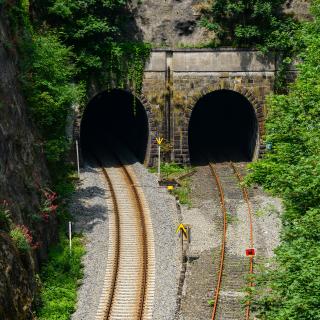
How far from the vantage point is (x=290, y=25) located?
134 ft

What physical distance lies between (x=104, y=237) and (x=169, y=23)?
17321 millimetres

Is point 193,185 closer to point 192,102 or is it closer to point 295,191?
point 192,102

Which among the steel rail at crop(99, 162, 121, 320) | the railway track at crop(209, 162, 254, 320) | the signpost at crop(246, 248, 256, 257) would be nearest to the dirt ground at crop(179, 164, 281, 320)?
the railway track at crop(209, 162, 254, 320)

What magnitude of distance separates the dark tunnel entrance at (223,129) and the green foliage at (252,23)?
181 inches

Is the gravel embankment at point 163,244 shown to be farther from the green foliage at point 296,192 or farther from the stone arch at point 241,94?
the stone arch at point 241,94

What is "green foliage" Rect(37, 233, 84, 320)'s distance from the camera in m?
25.3

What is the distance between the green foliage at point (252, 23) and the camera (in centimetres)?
4044

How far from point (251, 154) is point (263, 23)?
908cm

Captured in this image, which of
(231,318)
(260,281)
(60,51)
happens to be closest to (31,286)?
(231,318)

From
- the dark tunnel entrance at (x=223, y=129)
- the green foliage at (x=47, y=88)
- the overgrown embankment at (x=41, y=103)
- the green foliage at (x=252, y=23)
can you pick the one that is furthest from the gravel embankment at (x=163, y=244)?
the green foliage at (x=252, y=23)

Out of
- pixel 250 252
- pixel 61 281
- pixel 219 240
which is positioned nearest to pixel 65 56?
pixel 219 240

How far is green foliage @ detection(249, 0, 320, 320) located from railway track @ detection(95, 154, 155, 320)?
5.93 metres

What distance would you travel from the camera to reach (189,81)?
136ft

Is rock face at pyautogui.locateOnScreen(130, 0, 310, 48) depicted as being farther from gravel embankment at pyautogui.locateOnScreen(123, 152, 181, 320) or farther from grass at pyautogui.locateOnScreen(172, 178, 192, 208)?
grass at pyautogui.locateOnScreen(172, 178, 192, 208)
